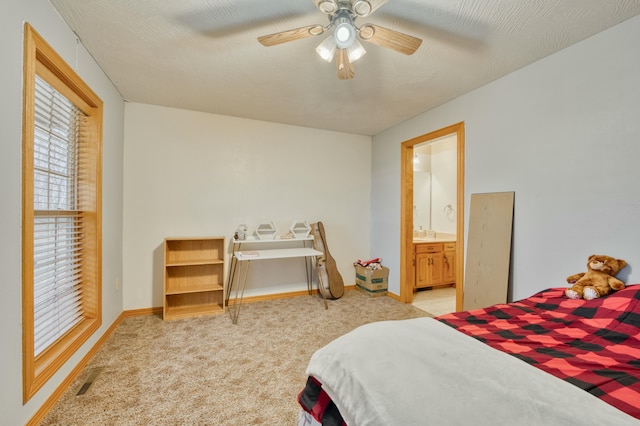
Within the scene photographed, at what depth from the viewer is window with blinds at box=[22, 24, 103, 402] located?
149 cm

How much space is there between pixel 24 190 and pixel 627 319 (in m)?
3.24

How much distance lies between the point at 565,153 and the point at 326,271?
2.77 m

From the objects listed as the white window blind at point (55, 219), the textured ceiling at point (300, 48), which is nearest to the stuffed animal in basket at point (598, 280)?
the textured ceiling at point (300, 48)

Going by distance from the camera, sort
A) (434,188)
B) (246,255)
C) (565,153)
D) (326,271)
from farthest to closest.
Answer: (434,188) < (326,271) < (246,255) < (565,153)

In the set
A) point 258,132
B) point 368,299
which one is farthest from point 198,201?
point 368,299

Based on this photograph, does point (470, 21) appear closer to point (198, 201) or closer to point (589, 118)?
point (589, 118)

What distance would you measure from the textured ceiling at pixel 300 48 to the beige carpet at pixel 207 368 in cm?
247

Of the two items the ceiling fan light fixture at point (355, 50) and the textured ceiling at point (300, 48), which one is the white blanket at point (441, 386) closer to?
the ceiling fan light fixture at point (355, 50)

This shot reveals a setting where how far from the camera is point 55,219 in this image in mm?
1975

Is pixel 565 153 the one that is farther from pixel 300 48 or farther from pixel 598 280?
pixel 300 48

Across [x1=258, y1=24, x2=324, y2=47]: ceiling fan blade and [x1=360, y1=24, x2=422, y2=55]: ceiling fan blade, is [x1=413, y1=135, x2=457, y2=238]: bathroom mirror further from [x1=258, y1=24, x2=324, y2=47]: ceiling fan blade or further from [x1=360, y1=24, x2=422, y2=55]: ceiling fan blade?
[x1=258, y1=24, x2=324, y2=47]: ceiling fan blade

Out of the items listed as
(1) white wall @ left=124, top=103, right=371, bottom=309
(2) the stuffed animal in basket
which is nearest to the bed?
(2) the stuffed animal in basket

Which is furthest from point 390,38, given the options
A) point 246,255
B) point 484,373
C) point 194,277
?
point 194,277

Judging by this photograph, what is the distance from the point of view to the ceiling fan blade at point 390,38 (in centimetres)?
160
